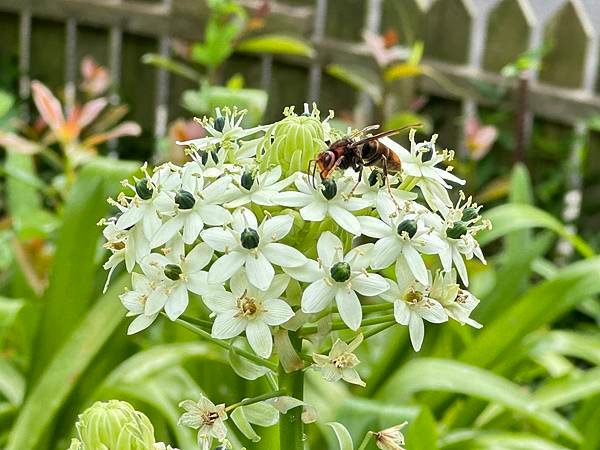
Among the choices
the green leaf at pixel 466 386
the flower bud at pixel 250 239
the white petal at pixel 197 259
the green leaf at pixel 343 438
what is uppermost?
the flower bud at pixel 250 239

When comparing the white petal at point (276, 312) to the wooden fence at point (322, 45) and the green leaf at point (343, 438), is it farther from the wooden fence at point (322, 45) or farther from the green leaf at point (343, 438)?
the wooden fence at point (322, 45)

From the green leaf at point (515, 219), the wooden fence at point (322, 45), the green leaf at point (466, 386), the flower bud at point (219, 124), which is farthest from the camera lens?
the wooden fence at point (322, 45)

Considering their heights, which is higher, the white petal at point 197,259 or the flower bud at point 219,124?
the flower bud at point 219,124

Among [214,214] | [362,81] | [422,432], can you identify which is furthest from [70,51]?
[214,214]

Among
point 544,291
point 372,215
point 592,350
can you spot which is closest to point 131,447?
point 372,215

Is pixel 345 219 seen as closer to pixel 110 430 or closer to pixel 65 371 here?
pixel 110 430

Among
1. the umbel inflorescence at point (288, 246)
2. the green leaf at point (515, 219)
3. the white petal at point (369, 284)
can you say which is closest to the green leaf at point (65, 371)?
the green leaf at point (515, 219)

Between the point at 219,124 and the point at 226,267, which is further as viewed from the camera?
the point at 219,124
